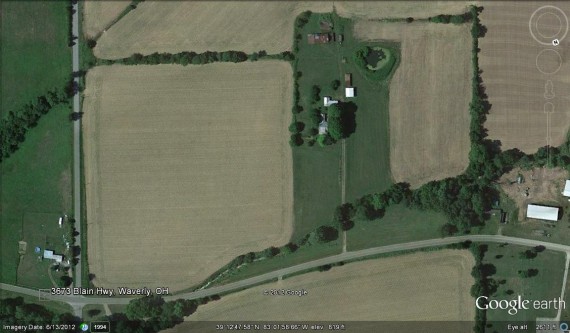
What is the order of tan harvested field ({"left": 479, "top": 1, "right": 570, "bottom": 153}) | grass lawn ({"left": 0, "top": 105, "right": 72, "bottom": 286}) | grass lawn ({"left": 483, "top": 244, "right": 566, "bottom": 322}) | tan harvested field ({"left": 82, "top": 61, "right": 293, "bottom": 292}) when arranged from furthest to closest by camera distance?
grass lawn ({"left": 0, "top": 105, "right": 72, "bottom": 286}) → tan harvested field ({"left": 82, "top": 61, "right": 293, "bottom": 292}) → tan harvested field ({"left": 479, "top": 1, "right": 570, "bottom": 153}) → grass lawn ({"left": 483, "top": 244, "right": 566, "bottom": 322})

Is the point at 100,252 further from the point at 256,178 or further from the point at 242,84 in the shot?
the point at 242,84

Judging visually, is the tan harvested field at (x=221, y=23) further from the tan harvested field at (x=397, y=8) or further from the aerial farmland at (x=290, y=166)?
the aerial farmland at (x=290, y=166)

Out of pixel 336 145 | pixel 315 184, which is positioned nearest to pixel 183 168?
pixel 315 184

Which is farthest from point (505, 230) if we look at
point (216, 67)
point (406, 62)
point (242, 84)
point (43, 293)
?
point (43, 293)

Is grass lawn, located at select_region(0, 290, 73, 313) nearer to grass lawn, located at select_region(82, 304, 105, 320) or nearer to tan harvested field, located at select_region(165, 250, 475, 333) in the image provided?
grass lawn, located at select_region(82, 304, 105, 320)

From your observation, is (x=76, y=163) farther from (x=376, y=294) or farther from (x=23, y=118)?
(x=376, y=294)

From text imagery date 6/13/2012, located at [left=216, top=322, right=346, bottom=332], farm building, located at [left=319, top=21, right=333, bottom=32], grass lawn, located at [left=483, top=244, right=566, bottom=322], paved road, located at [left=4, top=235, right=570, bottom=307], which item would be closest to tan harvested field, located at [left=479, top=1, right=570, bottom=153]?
paved road, located at [left=4, top=235, right=570, bottom=307]
